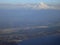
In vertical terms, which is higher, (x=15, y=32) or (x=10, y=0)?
(x=10, y=0)

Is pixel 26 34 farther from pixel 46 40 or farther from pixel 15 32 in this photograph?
pixel 46 40

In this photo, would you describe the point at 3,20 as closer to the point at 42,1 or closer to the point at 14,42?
the point at 14,42

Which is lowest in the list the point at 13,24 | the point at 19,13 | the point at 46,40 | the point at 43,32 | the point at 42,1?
the point at 46,40

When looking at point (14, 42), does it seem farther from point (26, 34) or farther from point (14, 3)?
point (14, 3)

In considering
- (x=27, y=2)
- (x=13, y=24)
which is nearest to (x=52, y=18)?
(x=27, y=2)

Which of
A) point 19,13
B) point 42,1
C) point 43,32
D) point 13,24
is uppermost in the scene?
point 42,1

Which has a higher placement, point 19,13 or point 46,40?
point 19,13

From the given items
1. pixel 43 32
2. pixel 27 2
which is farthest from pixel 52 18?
pixel 27 2

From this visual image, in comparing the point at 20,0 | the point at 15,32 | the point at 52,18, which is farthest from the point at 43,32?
the point at 20,0
